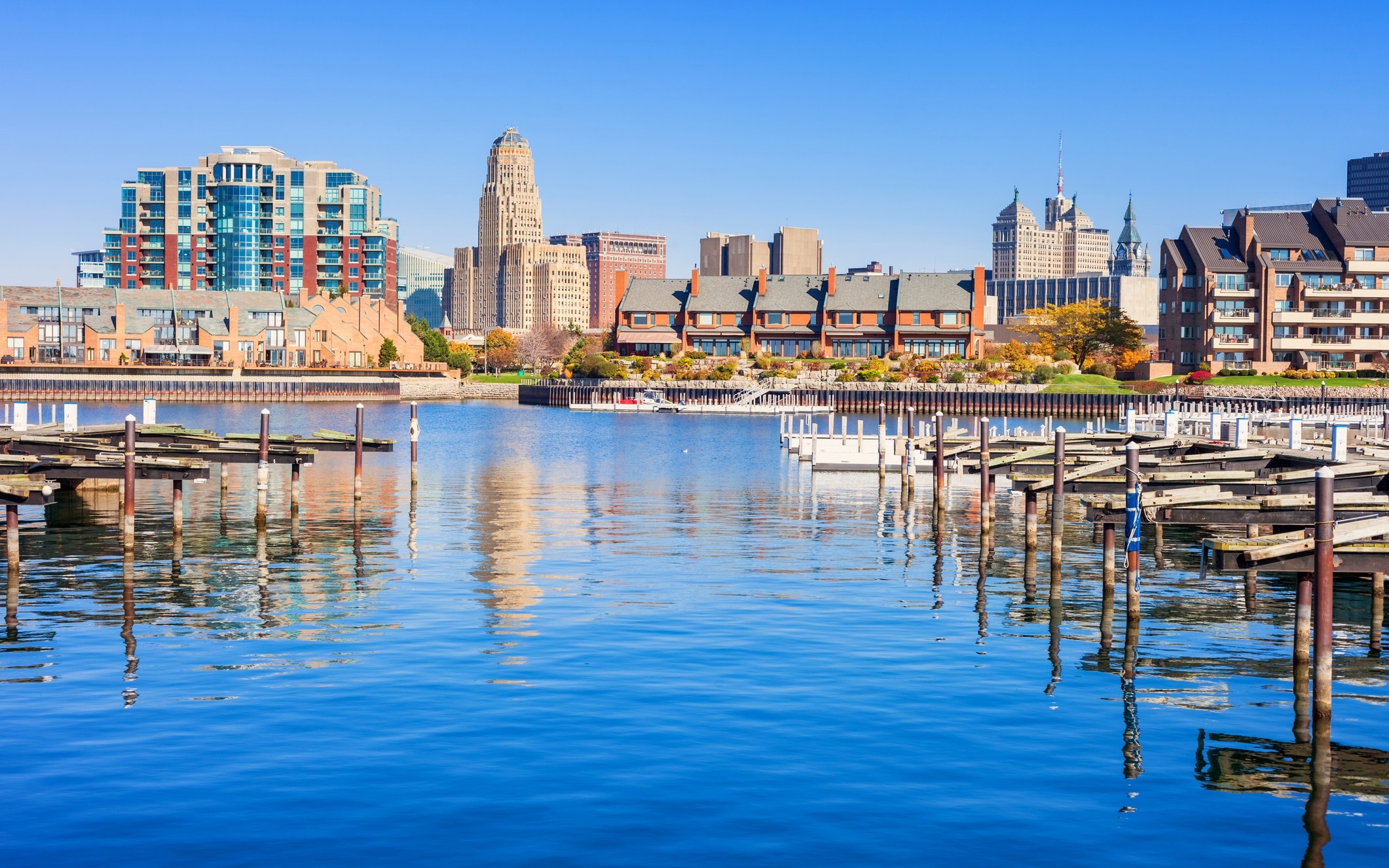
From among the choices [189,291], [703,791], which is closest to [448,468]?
[703,791]

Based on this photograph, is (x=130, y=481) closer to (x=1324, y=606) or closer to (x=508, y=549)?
(x=508, y=549)

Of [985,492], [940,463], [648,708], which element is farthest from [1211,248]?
[648,708]

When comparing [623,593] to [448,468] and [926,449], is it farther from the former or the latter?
[448,468]

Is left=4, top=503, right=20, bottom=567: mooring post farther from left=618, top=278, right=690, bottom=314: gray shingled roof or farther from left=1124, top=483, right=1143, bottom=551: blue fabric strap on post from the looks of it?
left=618, top=278, right=690, bottom=314: gray shingled roof

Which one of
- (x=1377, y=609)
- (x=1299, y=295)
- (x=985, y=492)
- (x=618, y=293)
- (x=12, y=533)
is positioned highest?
(x=618, y=293)

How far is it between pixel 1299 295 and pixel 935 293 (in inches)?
1696

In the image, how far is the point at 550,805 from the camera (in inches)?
667

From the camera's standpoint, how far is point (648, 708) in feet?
70.7

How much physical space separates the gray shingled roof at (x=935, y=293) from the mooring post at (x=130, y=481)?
141457 millimetres

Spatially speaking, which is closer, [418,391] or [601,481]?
[601,481]

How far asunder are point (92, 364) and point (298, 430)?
3423 inches

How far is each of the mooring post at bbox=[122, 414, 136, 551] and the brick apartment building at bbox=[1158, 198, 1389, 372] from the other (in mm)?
129744

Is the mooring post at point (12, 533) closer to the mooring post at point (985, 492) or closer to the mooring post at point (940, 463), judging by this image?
the mooring post at point (985, 492)

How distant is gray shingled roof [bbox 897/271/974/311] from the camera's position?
557ft
